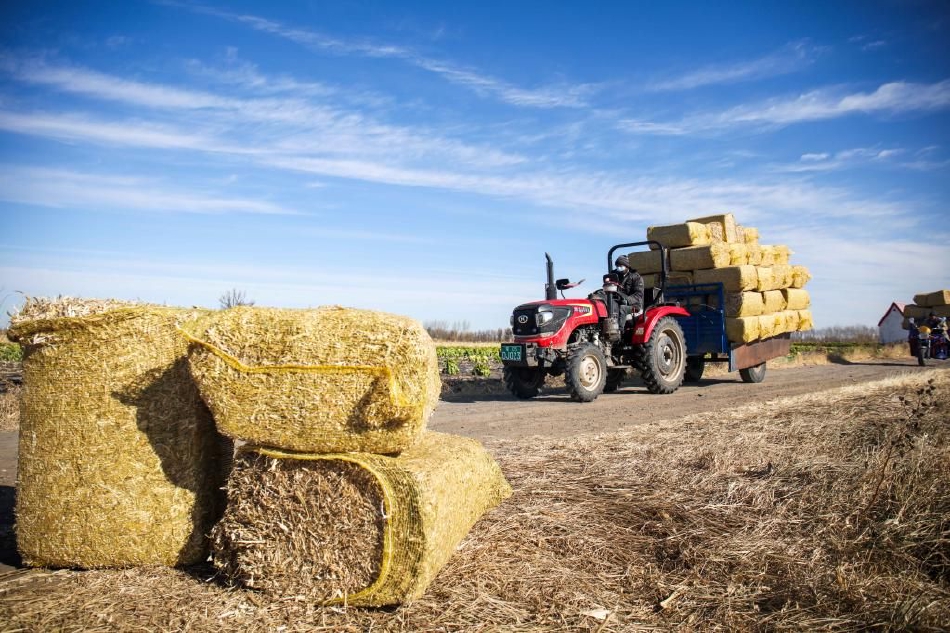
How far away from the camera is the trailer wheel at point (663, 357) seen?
378 inches

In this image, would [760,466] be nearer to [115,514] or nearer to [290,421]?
[290,421]

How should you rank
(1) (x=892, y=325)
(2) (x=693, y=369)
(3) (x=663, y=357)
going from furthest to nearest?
(1) (x=892, y=325) < (2) (x=693, y=369) < (3) (x=663, y=357)

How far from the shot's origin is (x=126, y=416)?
9.48 feet

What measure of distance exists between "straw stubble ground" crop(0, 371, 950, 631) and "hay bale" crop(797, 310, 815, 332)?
899 centimetres

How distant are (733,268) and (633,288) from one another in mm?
2095

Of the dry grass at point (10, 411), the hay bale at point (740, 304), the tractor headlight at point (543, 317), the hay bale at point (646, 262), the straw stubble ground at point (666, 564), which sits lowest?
the straw stubble ground at point (666, 564)

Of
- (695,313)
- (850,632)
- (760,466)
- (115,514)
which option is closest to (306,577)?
(115,514)

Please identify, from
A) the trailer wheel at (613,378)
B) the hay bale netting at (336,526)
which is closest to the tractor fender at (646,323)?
the trailer wheel at (613,378)

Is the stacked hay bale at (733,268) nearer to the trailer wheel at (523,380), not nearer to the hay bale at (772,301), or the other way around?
the hay bale at (772,301)

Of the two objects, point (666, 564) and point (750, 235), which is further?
point (750, 235)

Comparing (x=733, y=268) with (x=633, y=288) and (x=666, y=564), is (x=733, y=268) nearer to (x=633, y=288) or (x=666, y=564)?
(x=633, y=288)

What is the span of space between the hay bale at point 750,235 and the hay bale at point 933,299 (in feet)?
52.3

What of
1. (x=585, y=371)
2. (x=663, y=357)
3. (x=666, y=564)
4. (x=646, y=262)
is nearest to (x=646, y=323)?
(x=663, y=357)

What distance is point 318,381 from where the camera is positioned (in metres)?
2.66
